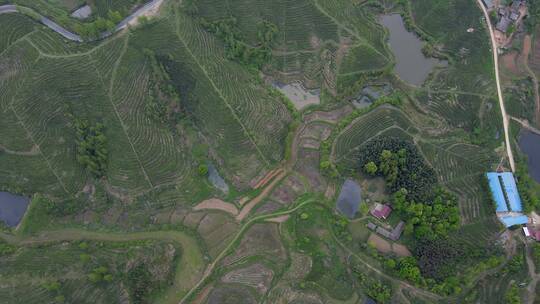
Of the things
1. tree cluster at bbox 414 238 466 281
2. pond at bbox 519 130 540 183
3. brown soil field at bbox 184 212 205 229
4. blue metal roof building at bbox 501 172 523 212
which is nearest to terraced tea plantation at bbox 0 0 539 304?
brown soil field at bbox 184 212 205 229

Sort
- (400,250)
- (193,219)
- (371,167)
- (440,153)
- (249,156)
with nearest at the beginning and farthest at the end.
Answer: (400,250), (193,219), (371,167), (249,156), (440,153)

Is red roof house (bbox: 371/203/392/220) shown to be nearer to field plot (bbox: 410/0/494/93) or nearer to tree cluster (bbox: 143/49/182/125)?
field plot (bbox: 410/0/494/93)

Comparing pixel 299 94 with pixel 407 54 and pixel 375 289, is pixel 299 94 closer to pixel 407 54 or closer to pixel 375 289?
pixel 407 54

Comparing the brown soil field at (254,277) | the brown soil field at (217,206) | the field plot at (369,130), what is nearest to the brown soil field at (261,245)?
the brown soil field at (254,277)

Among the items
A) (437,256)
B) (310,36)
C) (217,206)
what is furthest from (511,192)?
(217,206)

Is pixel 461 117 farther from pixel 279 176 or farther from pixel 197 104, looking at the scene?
pixel 197 104

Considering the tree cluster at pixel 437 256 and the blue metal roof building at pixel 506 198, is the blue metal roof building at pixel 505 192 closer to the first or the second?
the blue metal roof building at pixel 506 198
